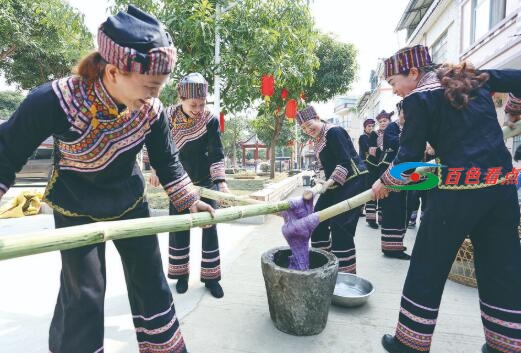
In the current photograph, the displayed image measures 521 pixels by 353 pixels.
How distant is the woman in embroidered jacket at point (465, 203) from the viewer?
6.46 ft

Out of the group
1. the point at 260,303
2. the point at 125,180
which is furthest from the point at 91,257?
the point at 260,303

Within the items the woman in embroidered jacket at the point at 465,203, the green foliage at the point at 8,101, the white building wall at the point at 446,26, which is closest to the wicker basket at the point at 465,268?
the woman in embroidered jacket at the point at 465,203

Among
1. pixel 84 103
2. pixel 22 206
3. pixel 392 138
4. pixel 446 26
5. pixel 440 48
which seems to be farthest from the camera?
pixel 440 48

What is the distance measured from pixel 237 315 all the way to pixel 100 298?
1.41 meters

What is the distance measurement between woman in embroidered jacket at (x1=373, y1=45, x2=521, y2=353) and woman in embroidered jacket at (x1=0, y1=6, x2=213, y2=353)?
1.39 m

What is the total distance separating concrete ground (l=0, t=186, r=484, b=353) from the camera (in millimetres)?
2398

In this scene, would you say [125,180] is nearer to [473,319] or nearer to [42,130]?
[42,130]

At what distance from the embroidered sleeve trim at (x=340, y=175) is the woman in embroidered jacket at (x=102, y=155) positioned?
1.75m

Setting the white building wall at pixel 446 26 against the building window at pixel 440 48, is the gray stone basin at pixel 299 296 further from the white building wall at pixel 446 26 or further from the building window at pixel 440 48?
the building window at pixel 440 48

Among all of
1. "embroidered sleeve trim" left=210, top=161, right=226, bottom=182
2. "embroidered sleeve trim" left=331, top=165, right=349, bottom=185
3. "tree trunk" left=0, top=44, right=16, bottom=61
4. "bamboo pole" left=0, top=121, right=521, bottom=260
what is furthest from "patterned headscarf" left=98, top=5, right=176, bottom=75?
"tree trunk" left=0, top=44, right=16, bottom=61

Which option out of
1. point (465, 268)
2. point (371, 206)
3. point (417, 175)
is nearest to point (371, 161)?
point (371, 206)

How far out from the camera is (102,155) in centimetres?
171

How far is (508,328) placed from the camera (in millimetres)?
1991

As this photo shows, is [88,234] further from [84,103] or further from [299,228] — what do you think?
[299,228]
